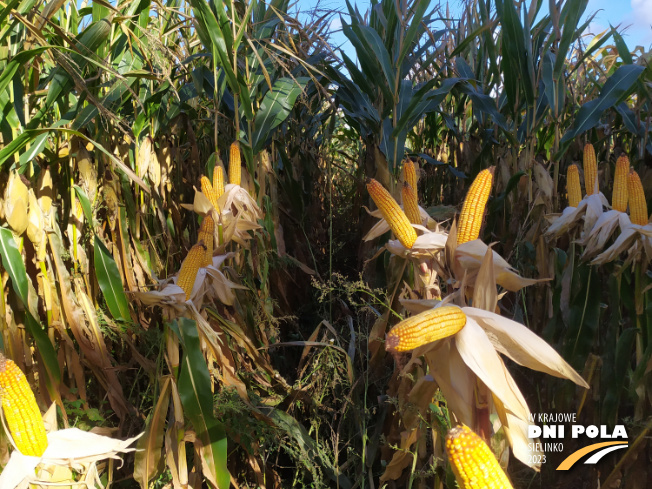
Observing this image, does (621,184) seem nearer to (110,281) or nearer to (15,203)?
(110,281)

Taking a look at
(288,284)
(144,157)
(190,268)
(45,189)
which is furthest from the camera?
(288,284)

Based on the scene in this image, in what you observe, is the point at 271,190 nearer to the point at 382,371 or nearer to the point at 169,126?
the point at 169,126

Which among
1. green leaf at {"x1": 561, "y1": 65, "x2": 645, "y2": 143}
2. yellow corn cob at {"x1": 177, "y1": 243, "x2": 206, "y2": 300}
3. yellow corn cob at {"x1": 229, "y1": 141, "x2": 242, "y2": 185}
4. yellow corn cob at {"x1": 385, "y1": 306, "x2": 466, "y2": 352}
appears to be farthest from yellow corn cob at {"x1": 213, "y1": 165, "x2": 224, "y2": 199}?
green leaf at {"x1": 561, "y1": 65, "x2": 645, "y2": 143}

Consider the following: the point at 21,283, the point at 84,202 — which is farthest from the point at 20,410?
the point at 84,202

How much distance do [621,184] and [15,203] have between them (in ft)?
8.93

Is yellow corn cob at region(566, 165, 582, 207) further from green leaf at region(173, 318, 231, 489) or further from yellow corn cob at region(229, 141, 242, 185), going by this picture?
green leaf at region(173, 318, 231, 489)

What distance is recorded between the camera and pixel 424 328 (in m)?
1.07

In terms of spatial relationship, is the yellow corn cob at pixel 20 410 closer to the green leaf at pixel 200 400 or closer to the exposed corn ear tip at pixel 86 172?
the green leaf at pixel 200 400

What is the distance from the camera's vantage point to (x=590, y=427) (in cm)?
246

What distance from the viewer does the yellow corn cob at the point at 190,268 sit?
1.81 meters

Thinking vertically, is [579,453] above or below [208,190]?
below

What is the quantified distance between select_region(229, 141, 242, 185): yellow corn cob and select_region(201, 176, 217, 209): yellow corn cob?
0.67 ft

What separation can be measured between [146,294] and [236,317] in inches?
41.6

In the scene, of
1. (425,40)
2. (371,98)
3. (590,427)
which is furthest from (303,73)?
(590,427)
